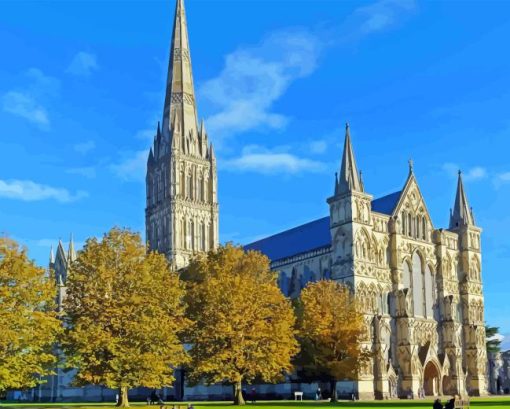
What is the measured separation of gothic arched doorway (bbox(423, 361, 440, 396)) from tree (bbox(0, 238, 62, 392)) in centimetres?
4746

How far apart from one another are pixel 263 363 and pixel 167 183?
2417 inches

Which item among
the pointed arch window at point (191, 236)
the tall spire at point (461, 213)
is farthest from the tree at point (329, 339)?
the pointed arch window at point (191, 236)

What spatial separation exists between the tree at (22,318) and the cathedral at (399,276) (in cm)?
3156

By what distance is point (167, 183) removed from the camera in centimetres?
11119

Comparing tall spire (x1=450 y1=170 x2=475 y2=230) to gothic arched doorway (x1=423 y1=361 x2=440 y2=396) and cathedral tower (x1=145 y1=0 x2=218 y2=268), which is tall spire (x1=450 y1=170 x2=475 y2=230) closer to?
gothic arched doorway (x1=423 y1=361 x2=440 y2=396)

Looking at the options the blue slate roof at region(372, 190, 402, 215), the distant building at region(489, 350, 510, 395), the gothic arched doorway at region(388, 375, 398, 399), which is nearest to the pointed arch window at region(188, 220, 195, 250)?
the blue slate roof at region(372, 190, 402, 215)

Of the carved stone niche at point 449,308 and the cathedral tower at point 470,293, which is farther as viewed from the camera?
the cathedral tower at point 470,293

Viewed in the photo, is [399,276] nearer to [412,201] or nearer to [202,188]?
[412,201]

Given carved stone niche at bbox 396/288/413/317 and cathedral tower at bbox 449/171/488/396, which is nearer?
carved stone niche at bbox 396/288/413/317

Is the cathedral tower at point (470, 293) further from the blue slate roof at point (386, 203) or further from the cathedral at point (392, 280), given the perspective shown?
the blue slate roof at point (386, 203)

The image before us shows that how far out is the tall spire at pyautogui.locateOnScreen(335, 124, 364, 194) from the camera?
251 feet

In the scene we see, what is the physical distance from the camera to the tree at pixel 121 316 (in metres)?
46.9

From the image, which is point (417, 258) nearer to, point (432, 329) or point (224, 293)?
point (432, 329)

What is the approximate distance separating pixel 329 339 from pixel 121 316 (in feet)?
69.2
